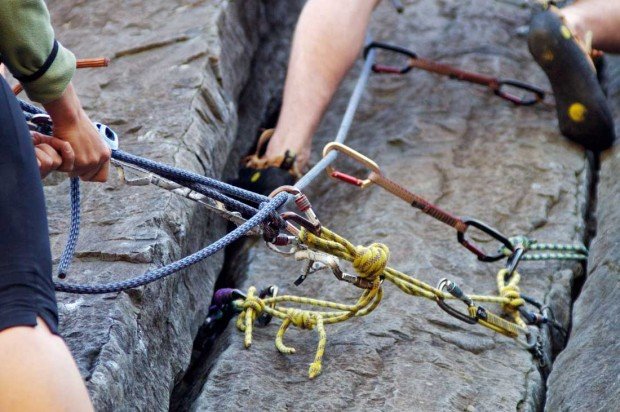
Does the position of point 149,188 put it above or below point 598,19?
below

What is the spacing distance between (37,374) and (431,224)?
131 cm

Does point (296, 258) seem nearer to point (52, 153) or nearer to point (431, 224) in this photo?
point (52, 153)

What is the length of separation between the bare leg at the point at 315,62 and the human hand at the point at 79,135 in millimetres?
848

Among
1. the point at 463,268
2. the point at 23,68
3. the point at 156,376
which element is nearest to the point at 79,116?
the point at 23,68

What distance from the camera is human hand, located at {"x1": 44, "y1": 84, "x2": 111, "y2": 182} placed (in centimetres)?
132

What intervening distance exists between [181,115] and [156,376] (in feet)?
2.41

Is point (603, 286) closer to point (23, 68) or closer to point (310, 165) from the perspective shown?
point (310, 165)

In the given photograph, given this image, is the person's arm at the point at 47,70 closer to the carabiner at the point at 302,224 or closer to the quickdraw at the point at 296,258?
the quickdraw at the point at 296,258

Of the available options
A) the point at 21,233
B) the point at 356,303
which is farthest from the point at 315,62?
the point at 21,233

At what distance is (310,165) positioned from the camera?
7.89 feet

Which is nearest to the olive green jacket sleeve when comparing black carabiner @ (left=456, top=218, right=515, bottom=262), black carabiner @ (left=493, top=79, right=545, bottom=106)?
black carabiner @ (left=456, top=218, right=515, bottom=262)

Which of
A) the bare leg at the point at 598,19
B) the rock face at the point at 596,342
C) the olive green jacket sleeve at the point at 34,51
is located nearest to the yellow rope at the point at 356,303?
the rock face at the point at 596,342

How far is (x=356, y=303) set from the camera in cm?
168

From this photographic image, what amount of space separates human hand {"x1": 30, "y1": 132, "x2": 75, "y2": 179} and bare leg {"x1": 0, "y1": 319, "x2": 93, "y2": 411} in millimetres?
361
